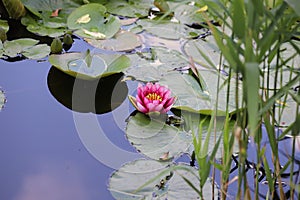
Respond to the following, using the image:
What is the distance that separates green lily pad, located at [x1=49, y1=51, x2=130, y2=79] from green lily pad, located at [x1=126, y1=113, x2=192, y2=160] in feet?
0.79

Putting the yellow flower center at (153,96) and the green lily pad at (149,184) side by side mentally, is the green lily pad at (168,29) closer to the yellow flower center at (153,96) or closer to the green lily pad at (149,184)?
the yellow flower center at (153,96)

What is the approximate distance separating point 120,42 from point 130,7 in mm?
322

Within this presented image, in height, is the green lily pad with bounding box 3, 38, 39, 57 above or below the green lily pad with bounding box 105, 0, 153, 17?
below

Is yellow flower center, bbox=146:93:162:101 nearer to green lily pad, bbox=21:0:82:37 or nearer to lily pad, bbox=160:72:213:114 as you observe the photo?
lily pad, bbox=160:72:213:114

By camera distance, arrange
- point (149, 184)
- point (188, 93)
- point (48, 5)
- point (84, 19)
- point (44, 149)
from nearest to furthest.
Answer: point (149, 184) < point (44, 149) < point (188, 93) < point (84, 19) < point (48, 5)

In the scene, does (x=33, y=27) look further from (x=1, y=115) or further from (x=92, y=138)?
(x=92, y=138)

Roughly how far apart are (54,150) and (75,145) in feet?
0.19

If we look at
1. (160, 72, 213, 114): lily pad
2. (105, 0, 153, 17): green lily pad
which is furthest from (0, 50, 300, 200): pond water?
(105, 0, 153, 17): green lily pad

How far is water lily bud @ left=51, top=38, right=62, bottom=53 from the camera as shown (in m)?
1.70

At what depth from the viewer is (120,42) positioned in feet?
5.96

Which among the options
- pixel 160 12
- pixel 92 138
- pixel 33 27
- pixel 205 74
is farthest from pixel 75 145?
pixel 160 12

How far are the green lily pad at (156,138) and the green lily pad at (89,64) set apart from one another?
24 cm

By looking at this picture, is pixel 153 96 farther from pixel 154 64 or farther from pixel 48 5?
pixel 48 5

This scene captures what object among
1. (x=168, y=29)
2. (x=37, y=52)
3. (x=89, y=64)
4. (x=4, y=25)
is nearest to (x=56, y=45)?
(x=37, y=52)
